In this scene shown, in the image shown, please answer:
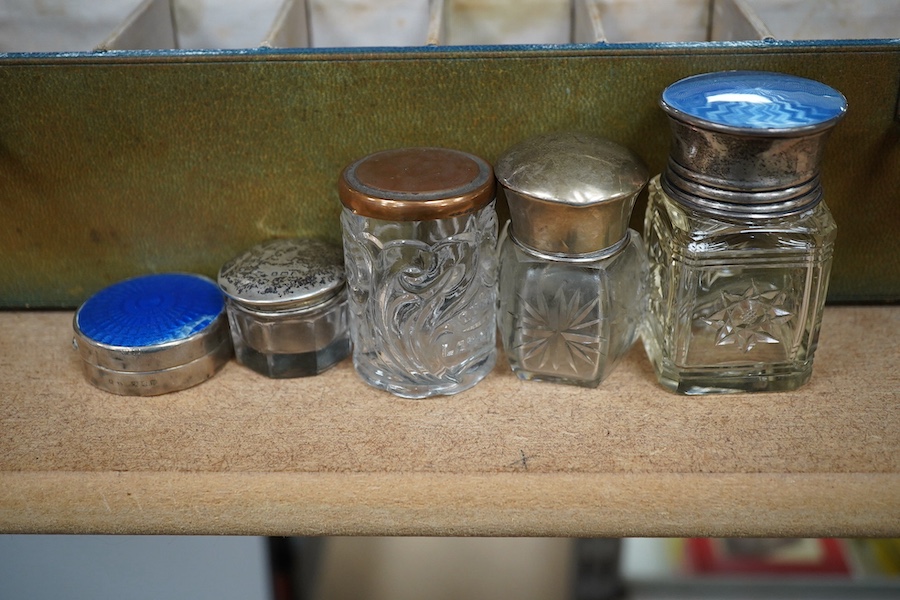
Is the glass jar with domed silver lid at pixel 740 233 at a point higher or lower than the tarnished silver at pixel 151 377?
higher

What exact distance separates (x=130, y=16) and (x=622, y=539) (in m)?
0.55

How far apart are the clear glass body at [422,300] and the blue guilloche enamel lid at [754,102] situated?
0.47 ft

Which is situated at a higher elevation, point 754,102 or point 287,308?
point 754,102

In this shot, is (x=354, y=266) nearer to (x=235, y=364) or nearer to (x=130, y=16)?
(x=235, y=364)

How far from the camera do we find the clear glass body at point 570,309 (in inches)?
24.2

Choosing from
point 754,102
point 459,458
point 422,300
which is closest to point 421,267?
point 422,300

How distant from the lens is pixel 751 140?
0.55 metres

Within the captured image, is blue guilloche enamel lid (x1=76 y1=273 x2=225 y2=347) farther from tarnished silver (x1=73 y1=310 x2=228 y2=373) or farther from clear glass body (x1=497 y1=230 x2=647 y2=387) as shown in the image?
clear glass body (x1=497 y1=230 x2=647 y2=387)

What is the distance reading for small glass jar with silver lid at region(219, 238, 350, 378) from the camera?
64cm

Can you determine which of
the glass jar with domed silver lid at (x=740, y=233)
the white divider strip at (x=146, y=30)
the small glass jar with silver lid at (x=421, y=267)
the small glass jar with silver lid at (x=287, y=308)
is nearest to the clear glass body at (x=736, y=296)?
the glass jar with domed silver lid at (x=740, y=233)

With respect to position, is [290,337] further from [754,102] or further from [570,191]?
[754,102]

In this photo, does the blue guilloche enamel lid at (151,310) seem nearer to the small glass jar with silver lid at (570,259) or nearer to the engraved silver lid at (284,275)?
the engraved silver lid at (284,275)

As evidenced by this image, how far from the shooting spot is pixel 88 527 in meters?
0.57

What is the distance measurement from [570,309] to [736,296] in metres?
0.11
